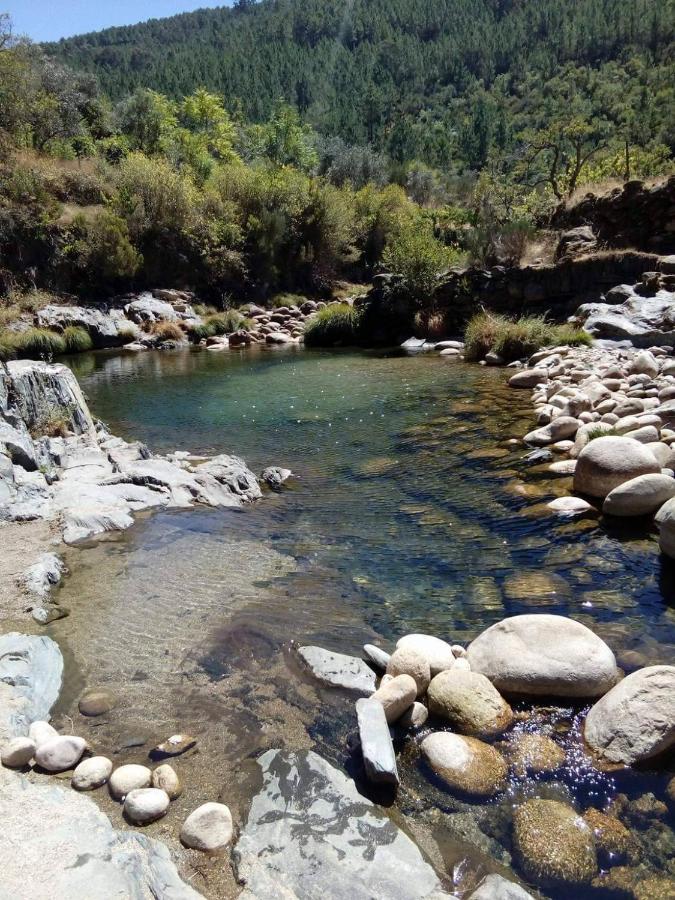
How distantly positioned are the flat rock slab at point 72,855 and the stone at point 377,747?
860mm

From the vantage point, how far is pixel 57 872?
1912 mm

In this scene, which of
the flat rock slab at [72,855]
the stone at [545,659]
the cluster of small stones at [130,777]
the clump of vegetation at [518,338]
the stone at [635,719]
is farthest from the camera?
the clump of vegetation at [518,338]

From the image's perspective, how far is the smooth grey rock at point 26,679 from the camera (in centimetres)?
282

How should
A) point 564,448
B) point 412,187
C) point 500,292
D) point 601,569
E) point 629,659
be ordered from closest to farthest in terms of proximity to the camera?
1. point 629,659
2. point 601,569
3. point 564,448
4. point 500,292
5. point 412,187

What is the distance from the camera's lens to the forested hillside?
2603 inches

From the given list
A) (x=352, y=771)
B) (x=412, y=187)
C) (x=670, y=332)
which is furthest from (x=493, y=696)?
(x=412, y=187)

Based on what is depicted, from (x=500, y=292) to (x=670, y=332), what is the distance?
246 inches

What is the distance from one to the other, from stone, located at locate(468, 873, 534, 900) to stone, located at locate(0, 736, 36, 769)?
6.19ft

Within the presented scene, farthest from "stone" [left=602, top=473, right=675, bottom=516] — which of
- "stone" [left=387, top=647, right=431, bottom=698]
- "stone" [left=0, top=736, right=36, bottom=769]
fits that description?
"stone" [left=0, top=736, right=36, bottom=769]

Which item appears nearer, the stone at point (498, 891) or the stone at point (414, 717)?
the stone at point (498, 891)

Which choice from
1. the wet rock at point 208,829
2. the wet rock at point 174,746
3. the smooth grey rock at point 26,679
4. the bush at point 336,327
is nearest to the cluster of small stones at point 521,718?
the wet rock at point 208,829

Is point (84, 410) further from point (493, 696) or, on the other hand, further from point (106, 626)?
point (493, 696)

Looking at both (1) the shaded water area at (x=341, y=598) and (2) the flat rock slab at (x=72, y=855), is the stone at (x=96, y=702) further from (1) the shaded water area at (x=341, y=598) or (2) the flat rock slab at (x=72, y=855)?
(2) the flat rock slab at (x=72, y=855)

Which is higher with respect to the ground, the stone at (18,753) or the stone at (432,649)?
the stone at (18,753)
